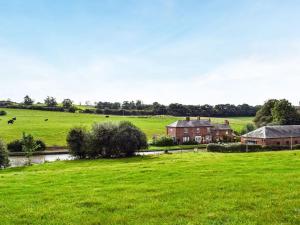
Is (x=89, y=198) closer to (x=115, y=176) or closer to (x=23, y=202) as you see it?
(x=23, y=202)

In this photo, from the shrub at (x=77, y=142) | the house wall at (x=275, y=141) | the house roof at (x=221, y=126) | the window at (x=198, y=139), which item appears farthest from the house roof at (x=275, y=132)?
the shrub at (x=77, y=142)

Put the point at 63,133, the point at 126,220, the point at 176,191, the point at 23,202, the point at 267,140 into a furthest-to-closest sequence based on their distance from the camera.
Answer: the point at 63,133
the point at 267,140
the point at 176,191
the point at 23,202
the point at 126,220

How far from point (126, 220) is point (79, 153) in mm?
60794

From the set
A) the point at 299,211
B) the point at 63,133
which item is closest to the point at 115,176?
the point at 299,211

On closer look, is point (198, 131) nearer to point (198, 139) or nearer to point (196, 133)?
point (196, 133)

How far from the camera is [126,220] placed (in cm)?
1438

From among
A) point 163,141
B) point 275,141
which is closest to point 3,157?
point 163,141

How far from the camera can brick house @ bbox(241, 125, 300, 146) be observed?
8450 cm

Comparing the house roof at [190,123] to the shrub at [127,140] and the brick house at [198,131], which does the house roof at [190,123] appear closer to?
the brick house at [198,131]

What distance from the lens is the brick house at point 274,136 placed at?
84.5 m

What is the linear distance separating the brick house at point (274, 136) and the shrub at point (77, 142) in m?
39.7

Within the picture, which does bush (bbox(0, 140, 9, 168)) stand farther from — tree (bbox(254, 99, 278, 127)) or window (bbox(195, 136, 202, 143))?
tree (bbox(254, 99, 278, 127))

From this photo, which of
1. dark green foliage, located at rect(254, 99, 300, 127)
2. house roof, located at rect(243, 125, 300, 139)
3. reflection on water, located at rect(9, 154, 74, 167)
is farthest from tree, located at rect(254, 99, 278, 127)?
reflection on water, located at rect(9, 154, 74, 167)

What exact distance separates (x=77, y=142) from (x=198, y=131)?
170 feet
